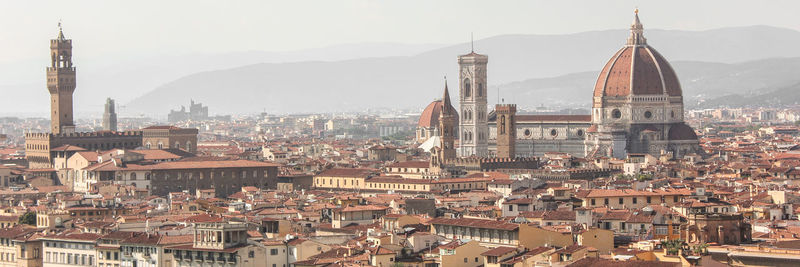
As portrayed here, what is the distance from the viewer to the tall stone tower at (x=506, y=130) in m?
130

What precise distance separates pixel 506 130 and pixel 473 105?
33.8 feet

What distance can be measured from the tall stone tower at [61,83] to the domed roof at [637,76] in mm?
42765

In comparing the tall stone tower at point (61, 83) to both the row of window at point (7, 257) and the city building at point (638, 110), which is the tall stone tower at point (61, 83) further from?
the row of window at point (7, 257)

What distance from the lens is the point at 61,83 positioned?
12062cm

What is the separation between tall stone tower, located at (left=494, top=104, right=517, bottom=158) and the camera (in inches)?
5133

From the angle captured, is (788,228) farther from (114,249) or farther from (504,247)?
(114,249)

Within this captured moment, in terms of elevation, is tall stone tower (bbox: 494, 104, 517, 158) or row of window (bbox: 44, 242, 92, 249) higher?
tall stone tower (bbox: 494, 104, 517, 158)

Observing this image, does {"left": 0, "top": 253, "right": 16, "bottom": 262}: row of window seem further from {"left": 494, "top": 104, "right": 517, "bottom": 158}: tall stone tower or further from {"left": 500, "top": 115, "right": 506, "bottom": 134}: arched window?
{"left": 500, "top": 115, "right": 506, "bottom": 134}: arched window

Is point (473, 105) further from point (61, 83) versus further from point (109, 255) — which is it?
point (109, 255)

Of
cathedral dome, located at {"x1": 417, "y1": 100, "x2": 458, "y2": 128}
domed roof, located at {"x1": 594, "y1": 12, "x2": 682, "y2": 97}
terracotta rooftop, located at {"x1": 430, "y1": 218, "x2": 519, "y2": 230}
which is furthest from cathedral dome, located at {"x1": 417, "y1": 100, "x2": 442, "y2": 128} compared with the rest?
terracotta rooftop, located at {"x1": 430, "y1": 218, "x2": 519, "y2": 230}

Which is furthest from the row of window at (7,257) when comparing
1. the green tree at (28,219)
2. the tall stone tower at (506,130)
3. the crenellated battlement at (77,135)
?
the tall stone tower at (506,130)

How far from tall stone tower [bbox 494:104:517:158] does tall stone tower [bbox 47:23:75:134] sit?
105ft

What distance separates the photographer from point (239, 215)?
5850 centimetres

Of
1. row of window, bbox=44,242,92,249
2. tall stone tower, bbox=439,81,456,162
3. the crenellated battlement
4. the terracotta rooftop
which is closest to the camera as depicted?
the terracotta rooftop
